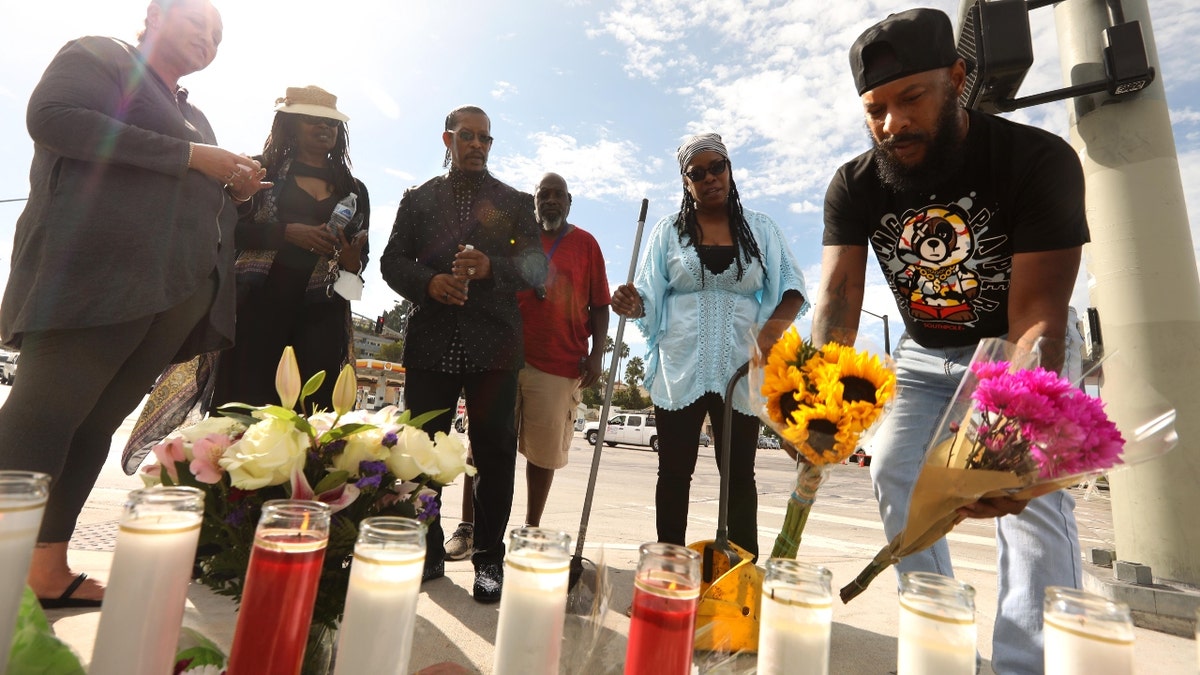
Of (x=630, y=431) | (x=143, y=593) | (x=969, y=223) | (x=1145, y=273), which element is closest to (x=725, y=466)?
(x=969, y=223)

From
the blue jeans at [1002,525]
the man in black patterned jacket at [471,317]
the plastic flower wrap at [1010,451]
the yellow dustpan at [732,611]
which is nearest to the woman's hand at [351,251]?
the man in black patterned jacket at [471,317]

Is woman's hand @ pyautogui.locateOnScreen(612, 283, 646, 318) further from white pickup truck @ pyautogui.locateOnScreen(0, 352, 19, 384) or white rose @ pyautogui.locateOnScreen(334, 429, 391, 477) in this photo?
white pickup truck @ pyautogui.locateOnScreen(0, 352, 19, 384)

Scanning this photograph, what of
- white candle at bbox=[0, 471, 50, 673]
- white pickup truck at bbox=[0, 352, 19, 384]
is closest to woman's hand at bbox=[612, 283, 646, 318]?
white candle at bbox=[0, 471, 50, 673]

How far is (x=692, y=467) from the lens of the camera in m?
2.80

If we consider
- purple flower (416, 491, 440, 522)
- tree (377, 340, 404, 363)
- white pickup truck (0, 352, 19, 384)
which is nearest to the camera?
purple flower (416, 491, 440, 522)

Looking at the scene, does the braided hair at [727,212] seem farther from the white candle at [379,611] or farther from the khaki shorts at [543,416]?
the white candle at [379,611]

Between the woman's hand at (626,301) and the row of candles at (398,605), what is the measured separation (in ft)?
7.15

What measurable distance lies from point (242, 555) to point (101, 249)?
→ 1336 mm

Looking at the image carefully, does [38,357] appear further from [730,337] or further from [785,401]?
[730,337]

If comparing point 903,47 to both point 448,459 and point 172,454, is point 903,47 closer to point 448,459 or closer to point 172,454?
point 448,459

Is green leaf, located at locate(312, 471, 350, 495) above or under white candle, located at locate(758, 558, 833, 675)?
above

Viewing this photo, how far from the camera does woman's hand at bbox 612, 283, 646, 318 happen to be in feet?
10.0

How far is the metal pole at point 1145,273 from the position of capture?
3.02m

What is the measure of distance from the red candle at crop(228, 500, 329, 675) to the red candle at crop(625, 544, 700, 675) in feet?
1.55
